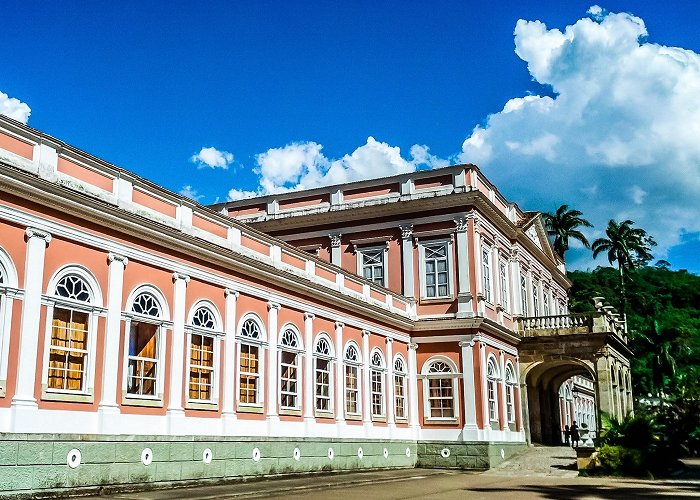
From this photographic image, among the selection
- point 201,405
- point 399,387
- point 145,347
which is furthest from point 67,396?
point 399,387

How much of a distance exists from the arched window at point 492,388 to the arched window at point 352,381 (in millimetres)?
5623

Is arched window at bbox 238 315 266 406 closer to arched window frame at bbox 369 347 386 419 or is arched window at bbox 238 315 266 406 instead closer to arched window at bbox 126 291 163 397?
arched window at bbox 126 291 163 397

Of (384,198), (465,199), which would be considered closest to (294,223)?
(384,198)

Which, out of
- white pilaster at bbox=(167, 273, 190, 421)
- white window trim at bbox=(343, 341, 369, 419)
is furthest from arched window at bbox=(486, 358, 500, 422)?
white pilaster at bbox=(167, 273, 190, 421)

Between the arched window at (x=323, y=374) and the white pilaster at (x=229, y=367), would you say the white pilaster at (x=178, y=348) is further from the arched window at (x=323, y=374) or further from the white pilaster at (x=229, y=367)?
the arched window at (x=323, y=374)

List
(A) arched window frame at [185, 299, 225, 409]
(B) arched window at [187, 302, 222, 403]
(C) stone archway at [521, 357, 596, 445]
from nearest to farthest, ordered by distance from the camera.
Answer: (A) arched window frame at [185, 299, 225, 409] < (B) arched window at [187, 302, 222, 403] < (C) stone archway at [521, 357, 596, 445]

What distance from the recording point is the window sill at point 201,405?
16.4m

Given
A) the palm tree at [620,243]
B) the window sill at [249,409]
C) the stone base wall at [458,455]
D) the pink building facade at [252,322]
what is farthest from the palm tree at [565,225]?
the window sill at [249,409]

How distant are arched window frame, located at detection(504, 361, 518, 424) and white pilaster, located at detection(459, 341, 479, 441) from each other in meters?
3.07

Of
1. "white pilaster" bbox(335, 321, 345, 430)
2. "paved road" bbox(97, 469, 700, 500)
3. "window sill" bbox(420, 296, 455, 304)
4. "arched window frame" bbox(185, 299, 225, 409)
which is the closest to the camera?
"paved road" bbox(97, 469, 700, 500)

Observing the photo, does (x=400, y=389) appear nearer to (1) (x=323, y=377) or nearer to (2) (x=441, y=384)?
(2) (x=441, y=384)

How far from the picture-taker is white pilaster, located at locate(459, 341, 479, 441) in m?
26.3

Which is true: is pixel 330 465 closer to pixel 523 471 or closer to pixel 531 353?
pixel 523 471

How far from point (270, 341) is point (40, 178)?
8.00 metres
